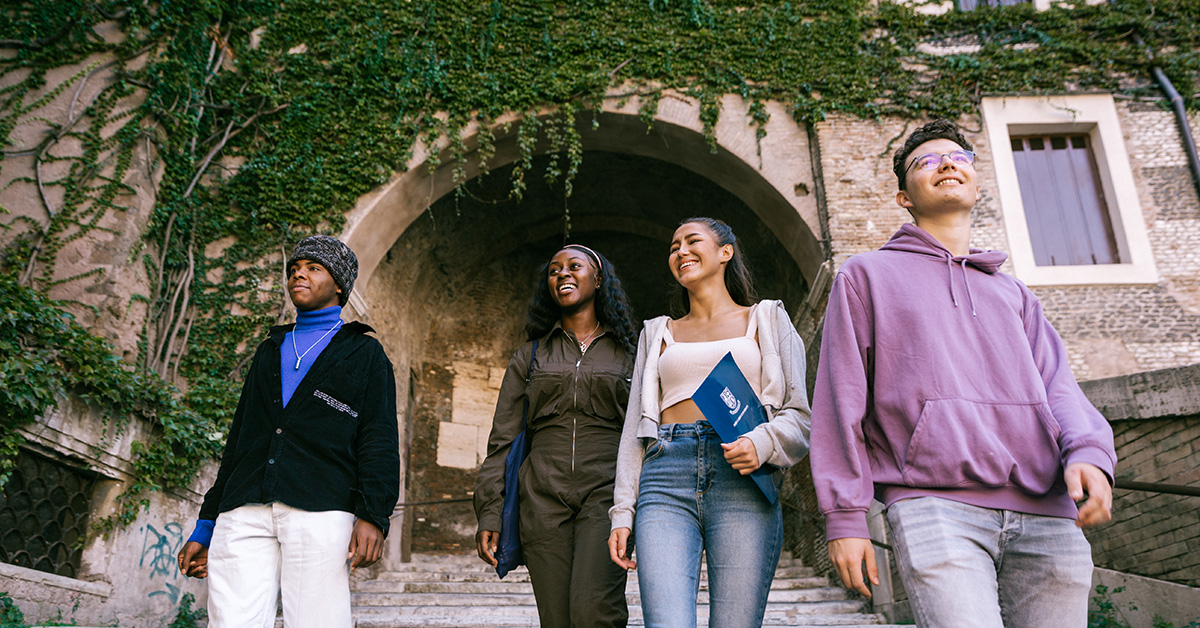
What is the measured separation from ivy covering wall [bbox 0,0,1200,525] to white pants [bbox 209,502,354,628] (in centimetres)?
454

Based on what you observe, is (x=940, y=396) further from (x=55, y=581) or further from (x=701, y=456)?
(x=55, y=581)

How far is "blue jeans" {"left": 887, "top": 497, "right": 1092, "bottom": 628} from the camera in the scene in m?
1.79

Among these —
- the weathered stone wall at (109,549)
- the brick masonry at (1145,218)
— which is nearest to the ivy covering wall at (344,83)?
the brick masonry at (1145,218)

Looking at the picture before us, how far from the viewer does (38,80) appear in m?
7.43

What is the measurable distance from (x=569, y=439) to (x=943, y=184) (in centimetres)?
163

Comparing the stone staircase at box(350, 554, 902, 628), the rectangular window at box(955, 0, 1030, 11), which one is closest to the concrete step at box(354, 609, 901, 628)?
the stone staircase at box(350, 554, 902, 628)

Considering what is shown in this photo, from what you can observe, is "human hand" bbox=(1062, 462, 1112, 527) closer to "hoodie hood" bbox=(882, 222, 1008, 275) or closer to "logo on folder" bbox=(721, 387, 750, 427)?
"hoodie hood" bbox=(882, 222, 1008, 275)

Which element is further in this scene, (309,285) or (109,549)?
(109,549)

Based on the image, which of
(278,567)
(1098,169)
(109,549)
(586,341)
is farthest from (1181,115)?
(109,549)

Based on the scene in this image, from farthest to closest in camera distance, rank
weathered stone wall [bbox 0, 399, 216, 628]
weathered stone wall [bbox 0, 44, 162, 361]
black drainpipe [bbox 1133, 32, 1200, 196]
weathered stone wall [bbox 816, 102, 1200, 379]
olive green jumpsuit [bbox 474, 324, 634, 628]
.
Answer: black drainpipe [bbox 1133, 32, 1200, 196] → weathered stone wall [bbox 816, 102, 1200, 379] → weathered stone wall [bbox 0, 44, 162, 361] → weathered stone wall [bbox 0, 399, 216, 628] → olive green jumpsuit [bbox 474, 324, 634, 628]

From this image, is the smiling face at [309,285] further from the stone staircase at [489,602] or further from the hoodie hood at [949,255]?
the stone staircase at [489,602]

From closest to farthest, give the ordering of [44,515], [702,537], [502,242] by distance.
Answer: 1. [702,537]
2. [44,515]
3. [502,242]

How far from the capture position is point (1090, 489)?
1.84 meters

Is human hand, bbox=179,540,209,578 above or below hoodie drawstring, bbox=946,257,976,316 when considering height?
below
